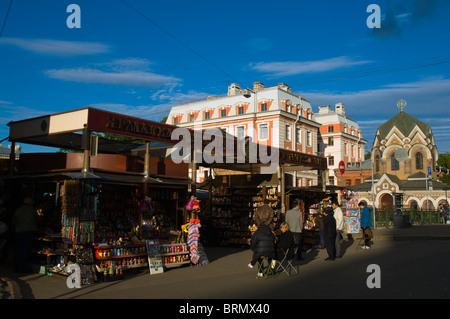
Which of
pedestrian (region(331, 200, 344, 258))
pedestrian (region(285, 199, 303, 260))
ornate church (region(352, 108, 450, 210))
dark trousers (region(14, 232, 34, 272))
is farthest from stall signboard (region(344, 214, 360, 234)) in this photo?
ornate church (region(352, 108, 450, 210))

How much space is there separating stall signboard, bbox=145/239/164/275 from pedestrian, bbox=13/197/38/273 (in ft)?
10.5

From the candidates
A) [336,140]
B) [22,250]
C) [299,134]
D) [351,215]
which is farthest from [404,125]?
[22,250]

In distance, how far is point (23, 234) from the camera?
10914 millimetres

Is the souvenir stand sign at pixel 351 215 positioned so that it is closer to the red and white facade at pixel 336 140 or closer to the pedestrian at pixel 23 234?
the pedestrian at pixel 23 234

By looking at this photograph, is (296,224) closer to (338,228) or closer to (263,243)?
(338,228)

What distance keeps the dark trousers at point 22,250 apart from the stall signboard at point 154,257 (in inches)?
127

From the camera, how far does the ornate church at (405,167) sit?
57.9 m

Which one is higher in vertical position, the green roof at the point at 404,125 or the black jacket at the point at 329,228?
the green roof at the point at 404,125

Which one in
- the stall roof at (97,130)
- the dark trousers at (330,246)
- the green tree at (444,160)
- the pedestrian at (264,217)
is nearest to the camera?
the stall roof at (97,130)

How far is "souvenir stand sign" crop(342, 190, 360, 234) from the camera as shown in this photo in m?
22.1

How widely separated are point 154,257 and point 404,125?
66439 mm

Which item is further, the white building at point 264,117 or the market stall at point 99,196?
the white building at point 264,117

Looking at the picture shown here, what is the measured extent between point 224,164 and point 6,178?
808 centimetres

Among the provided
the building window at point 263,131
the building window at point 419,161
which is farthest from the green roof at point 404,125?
the building window at point 263,131
